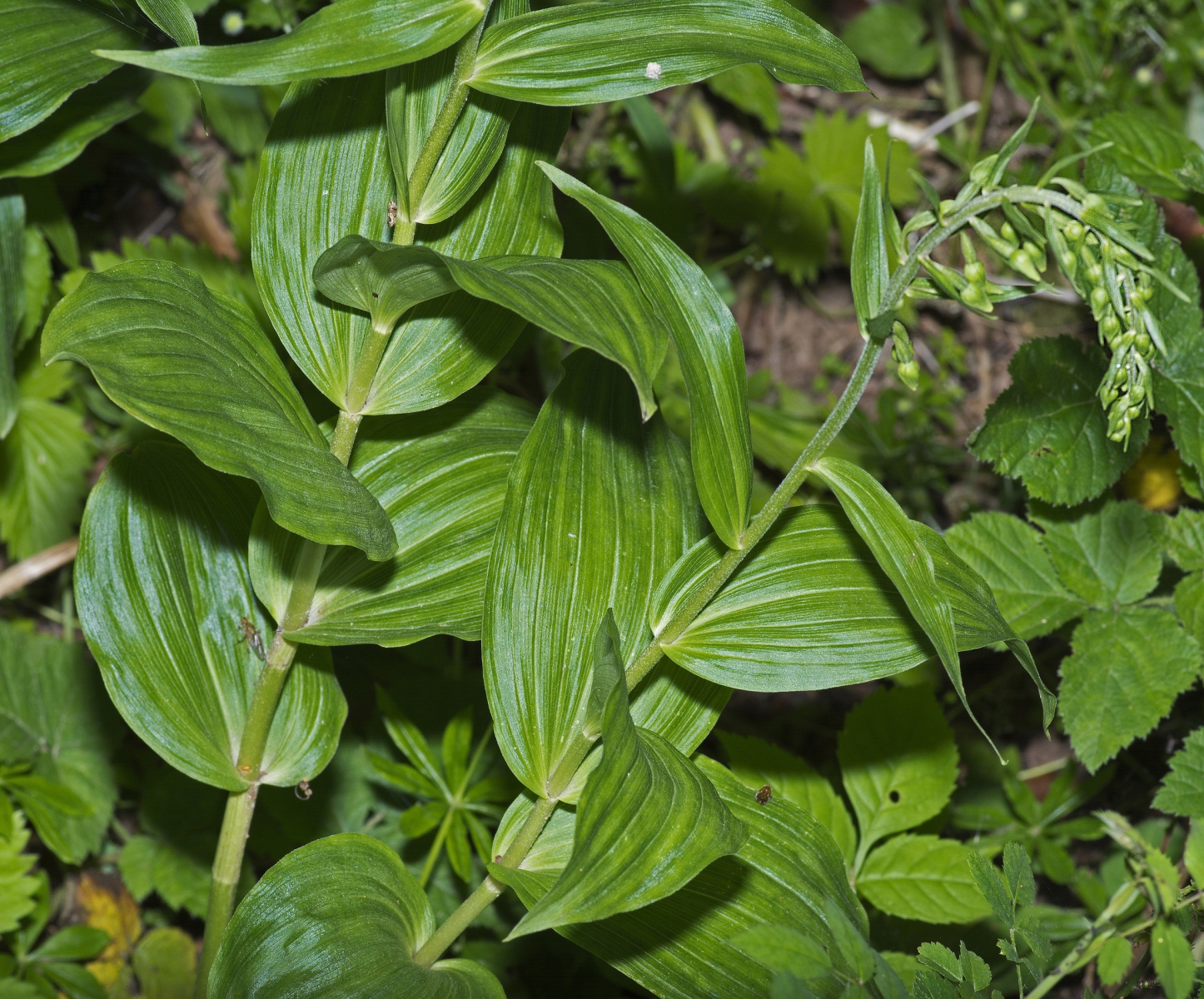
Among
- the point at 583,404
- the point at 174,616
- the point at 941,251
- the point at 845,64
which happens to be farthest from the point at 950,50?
the point at 174,616

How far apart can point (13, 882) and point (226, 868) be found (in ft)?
1.83

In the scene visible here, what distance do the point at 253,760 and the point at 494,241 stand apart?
1017 mm

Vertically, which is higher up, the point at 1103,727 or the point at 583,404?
the point at 583,404

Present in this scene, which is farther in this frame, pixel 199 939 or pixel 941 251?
pixel 941 251

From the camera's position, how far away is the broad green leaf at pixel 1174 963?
1.11 m

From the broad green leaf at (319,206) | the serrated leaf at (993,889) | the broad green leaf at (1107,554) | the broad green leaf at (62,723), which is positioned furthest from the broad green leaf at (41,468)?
the broad green leaf at (1107,554)

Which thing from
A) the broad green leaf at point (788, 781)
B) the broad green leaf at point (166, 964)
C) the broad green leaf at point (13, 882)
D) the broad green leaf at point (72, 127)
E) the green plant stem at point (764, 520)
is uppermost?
the broad green leaf at point (72, 127)

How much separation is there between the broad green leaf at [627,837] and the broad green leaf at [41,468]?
1.86 meters

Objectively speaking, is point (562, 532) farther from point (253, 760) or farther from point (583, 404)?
point (253, 760)

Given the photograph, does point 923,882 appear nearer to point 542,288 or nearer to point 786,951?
point 786,951

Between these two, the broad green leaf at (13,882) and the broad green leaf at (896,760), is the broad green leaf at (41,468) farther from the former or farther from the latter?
the broad green leaf at (896,760)

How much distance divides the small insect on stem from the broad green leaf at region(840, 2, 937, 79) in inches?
114

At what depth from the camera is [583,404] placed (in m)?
1.61

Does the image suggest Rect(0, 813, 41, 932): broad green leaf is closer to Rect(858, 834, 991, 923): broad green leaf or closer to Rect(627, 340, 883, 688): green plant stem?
Rect(627, 340, 883, 688): green plant stem
